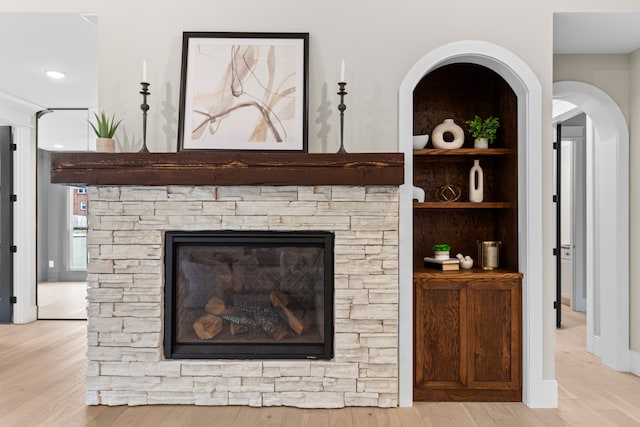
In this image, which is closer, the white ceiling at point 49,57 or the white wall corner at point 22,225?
the white ceiling at point 49,57

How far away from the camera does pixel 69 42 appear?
3.69 meters

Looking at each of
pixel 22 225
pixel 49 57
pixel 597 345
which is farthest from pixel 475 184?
pixel 22 225

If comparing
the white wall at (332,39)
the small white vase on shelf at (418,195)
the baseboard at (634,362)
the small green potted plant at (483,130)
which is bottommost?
the baseboard at (634,362)

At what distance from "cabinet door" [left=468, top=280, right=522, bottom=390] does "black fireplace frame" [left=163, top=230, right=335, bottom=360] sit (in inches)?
34.3

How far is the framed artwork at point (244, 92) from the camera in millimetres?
2885

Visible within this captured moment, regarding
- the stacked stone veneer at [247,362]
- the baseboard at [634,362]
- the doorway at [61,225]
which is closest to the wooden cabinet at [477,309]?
the stacked stone veneer at [247,362]

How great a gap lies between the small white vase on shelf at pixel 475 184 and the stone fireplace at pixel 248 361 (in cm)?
65

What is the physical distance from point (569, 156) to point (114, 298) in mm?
5694

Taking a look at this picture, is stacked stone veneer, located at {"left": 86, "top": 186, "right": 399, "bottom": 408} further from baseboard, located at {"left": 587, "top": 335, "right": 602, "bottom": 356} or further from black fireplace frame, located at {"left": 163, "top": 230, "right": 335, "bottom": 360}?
baseboard, located at {"left": 587, "top": 335, "right": 602, "bottom": 356}

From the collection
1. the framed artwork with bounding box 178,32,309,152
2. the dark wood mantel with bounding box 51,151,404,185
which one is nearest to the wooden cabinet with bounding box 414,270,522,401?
the dark wood mantel with bounding box 51,151,404,185

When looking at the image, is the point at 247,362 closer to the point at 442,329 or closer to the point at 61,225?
the point at 442,329

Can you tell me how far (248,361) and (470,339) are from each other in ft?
4.35

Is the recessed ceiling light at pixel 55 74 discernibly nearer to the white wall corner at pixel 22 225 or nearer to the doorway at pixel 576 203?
the white wall corner at pixel 22 225

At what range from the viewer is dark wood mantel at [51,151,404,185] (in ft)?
8.84
